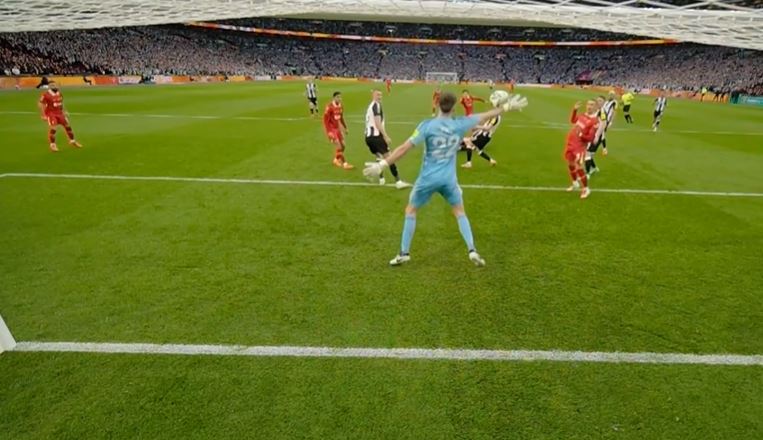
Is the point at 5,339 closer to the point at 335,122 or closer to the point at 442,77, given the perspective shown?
the point at 335,122

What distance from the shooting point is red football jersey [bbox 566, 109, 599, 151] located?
902cm

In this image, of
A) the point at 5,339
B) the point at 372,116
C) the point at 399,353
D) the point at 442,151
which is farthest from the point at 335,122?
the point at 5,339

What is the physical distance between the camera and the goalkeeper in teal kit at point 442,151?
505cm

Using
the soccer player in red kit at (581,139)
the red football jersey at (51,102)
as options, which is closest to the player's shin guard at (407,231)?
the soccer player in red kit at (581,139)

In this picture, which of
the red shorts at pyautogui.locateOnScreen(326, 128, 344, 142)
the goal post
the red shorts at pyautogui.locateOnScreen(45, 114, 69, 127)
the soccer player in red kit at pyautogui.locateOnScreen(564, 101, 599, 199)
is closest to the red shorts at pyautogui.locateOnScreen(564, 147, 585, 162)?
the soccer player in red kit at pyautogui.locateOnScreen(564, 101, 599, 199)

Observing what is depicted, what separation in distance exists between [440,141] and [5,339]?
14.6 ft

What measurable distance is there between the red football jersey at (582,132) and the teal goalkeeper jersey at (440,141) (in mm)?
4649

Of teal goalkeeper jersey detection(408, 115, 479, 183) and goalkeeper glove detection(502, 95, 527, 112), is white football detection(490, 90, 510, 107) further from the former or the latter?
teal goalkeeper jersey detection(408, 115, 479, 183)

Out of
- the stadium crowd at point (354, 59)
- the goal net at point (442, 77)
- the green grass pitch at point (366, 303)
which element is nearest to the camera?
→ the green grass pitch at point (366, 303)

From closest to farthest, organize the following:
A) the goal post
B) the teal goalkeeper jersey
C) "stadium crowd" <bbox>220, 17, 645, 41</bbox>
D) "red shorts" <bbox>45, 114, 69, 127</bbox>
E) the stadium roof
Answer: the goal post < the teal goalkeeper jersey < the stadium roof < "red shorts" <bbox>45, 114, 69, 127</bbox> < "stadium crowd" <bbox>220, 17, 645, 41</bbox>

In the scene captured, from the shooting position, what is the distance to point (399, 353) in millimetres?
4098

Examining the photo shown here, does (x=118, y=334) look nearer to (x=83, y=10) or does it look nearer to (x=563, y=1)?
(x=563, y=1)

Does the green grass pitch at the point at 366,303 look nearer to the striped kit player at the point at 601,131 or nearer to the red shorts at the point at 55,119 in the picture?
the striped kit player at the point at 601,131

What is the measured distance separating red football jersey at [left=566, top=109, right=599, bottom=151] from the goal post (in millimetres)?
8887
